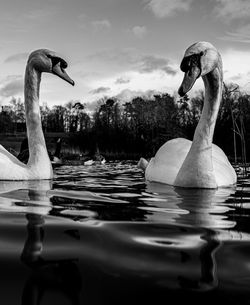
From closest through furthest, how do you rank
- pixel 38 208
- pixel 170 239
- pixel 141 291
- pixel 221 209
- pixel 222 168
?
1. pixel 141 291
2. pixel 170 239
3. pixel 38 208
4. pixel 221 209
5. pixel 222 168

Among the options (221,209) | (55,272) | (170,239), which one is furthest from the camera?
(221,209)

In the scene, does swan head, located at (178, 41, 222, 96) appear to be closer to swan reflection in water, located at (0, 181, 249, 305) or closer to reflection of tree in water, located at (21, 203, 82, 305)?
swan reflection in water, located at (0, 181, 249, 305)

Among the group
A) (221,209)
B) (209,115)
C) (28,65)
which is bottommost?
(221,209)

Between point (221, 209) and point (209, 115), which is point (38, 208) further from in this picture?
point (209, 115)

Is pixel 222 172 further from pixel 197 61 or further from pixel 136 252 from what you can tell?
pixel 136 252

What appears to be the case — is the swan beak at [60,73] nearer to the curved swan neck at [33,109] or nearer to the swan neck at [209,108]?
the curved swan neck at [33,109]

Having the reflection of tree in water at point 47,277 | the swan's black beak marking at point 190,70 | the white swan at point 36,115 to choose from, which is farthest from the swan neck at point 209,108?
the reflection of tree in water at point 47,277

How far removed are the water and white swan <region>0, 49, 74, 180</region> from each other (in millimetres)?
3278

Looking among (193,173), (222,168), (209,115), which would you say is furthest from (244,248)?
(222,168)

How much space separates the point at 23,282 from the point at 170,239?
0.90 meters

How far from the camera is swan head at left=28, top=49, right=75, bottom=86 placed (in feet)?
23.1

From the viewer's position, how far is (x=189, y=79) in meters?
5.06

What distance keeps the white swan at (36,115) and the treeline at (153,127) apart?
3.07 m

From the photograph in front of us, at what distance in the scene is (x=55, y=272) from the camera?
1.57m
